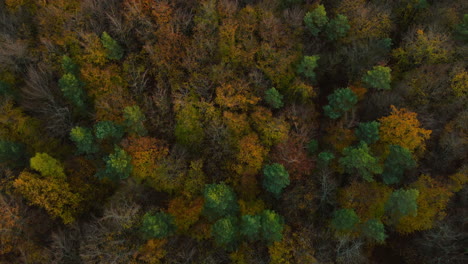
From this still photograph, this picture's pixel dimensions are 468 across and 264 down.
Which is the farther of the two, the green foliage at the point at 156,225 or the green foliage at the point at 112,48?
the green foliage at the point at 112,48

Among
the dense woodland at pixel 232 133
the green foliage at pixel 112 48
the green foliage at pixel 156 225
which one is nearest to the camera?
the green foliage at pixel 156 225

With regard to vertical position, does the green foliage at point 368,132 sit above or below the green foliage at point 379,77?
below

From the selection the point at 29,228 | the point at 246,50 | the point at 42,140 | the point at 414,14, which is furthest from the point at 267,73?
the point at 29,228

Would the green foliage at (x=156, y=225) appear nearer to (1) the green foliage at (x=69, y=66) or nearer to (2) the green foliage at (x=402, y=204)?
(1) the green foliage at (x=69, y=66)

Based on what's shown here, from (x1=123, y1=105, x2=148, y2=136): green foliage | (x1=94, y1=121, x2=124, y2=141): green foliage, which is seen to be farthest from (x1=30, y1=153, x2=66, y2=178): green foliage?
(x1=123, y1=105, x2=148, y2=136): green foliage

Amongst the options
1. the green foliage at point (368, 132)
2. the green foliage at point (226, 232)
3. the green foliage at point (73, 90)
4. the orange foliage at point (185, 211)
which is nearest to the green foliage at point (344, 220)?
the green foliage at point (368, 132)

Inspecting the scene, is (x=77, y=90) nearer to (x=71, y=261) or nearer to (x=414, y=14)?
(x=71, y=261)

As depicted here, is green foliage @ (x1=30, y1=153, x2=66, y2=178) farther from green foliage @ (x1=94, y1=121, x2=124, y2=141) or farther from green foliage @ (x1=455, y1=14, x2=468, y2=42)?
green foliage @ (x1=455, y1=14, x2=468, y2=42)
